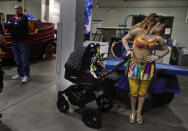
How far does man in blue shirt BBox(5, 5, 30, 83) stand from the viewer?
125 inches

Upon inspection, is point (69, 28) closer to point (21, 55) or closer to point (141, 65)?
point (21, 55)

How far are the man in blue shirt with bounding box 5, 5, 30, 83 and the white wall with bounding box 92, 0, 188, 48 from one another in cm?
701

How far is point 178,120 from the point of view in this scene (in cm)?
231

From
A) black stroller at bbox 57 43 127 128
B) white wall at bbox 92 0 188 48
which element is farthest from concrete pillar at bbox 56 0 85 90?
white wall at bbox 92 0 188 48

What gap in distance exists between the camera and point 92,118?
194cm

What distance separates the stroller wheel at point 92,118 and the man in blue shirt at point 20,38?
2015 millimetres

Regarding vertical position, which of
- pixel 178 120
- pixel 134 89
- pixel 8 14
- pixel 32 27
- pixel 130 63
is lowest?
pixel 178 120

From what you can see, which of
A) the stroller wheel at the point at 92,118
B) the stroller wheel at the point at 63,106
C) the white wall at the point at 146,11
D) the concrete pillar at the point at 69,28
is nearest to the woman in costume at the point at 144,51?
the stroller wheel at the point at 92,118

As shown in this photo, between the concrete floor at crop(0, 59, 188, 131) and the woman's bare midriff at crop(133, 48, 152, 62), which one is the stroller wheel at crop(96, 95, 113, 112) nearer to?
the concrete floor at crop(0, 59, 188, 131)

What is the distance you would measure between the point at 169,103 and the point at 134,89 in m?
1.28

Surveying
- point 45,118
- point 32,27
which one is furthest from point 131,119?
point 32,27

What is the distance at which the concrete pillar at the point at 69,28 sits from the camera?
2.75 metres

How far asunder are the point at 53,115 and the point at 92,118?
601 millimetres

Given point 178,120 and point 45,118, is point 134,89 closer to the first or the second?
point 178,120
